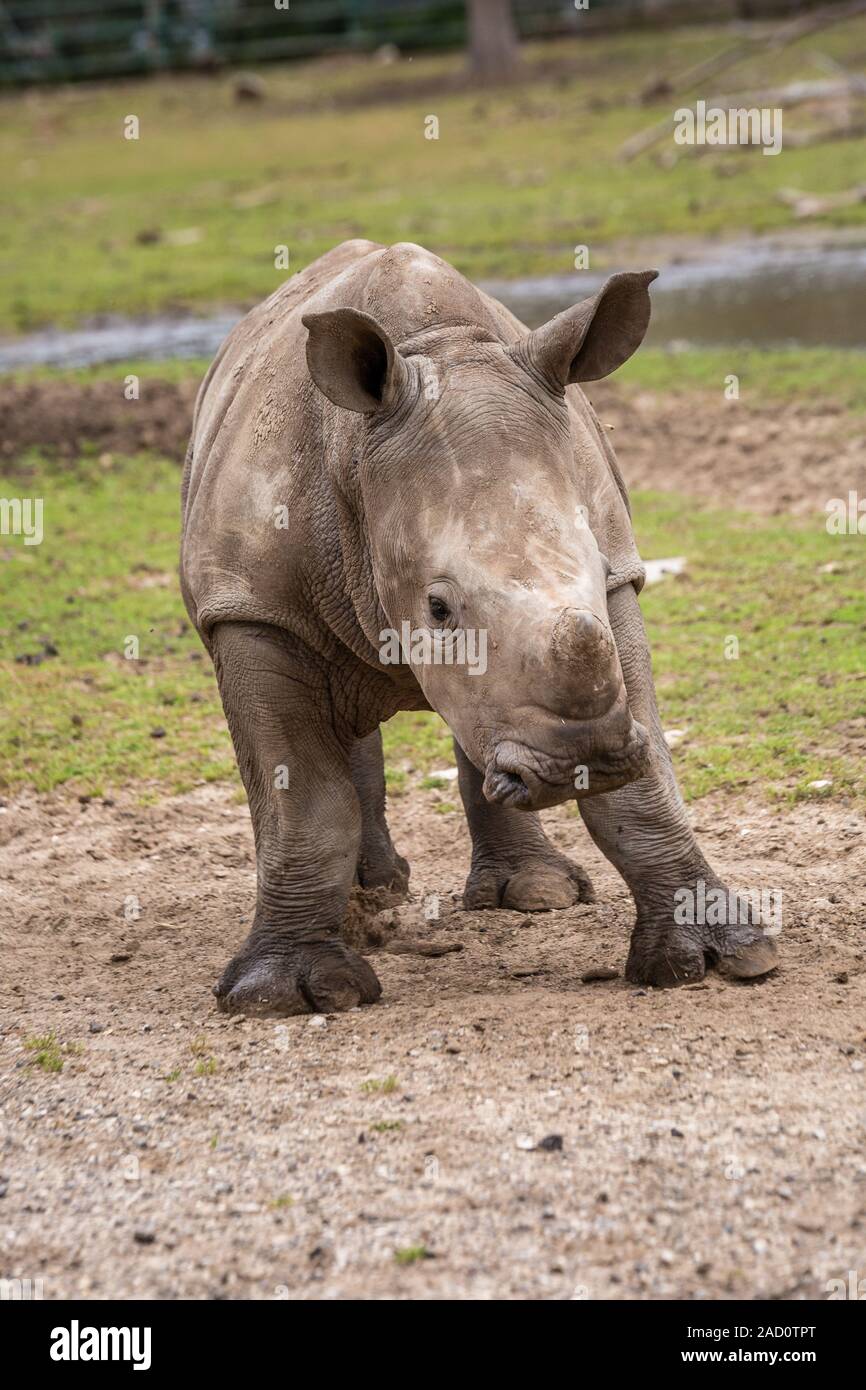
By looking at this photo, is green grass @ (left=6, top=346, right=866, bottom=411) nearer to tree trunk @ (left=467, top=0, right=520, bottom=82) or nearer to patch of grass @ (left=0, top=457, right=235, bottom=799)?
patch of grass @ (left=0, top=457, right=235, bottom=799)

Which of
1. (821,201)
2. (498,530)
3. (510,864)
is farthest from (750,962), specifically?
(821,201)

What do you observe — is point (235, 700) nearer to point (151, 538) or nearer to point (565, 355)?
point (565, 355)

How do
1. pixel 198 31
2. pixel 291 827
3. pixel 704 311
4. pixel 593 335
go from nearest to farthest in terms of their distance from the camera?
pixel 593 335 → pixel 291 827 → pixel 704 311 → pixel 198 31

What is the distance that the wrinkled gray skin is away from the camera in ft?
15.4

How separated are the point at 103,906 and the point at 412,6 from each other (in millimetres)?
34959

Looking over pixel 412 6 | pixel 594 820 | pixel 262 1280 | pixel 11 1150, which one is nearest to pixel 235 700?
pixel 594 820

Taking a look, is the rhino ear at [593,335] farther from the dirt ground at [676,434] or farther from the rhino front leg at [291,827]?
the dirt ground at [676,434]

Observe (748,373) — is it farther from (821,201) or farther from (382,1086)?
(382,1086)

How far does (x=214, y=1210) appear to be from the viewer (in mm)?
4457

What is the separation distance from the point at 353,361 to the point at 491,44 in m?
30.8

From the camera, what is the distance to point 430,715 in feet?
30.0

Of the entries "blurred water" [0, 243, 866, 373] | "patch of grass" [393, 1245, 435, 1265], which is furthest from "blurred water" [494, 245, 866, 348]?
"patch of grass" [393, 1245, 435, 1265]

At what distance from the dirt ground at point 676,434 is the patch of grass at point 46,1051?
6.46 metres
